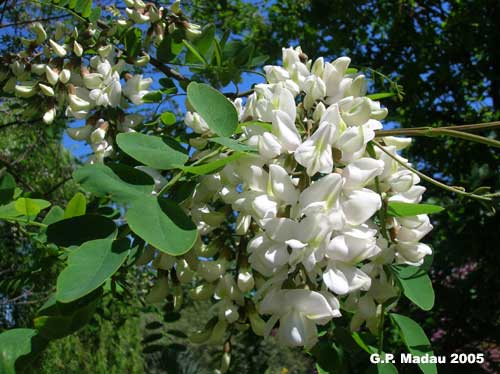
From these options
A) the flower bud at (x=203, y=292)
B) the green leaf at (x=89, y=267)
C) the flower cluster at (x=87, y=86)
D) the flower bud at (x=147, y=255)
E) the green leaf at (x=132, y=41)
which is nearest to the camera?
the green leaf at (x=89, y=267)

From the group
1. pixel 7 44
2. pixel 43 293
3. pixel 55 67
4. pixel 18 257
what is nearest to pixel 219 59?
pixel 55 67

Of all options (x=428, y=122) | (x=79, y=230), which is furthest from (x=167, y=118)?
(x=428, y=122)

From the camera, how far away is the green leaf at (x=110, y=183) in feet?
1.99

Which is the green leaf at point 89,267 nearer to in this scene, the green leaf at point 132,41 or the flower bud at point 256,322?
the flower bud at point 256,322

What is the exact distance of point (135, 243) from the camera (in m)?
0.64

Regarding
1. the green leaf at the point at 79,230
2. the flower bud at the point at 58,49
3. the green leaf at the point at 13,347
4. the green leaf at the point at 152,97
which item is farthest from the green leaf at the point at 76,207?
the flower bud at the point at 58,49

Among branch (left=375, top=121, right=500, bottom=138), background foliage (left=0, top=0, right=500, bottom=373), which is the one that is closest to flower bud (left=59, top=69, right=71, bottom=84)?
branch (left=375, top=121, right=500, bottom=138)

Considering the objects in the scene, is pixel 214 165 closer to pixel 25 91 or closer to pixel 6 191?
pixel 6 191

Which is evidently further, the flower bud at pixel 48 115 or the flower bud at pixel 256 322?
the flower bud at pixel 48 115

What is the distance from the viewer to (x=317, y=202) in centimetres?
52

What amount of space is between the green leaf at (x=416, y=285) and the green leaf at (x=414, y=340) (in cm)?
10

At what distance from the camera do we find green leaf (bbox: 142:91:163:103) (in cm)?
100

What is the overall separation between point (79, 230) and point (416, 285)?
0.48 meters

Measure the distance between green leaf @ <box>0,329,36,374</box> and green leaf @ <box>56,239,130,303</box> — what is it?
0.13 m
